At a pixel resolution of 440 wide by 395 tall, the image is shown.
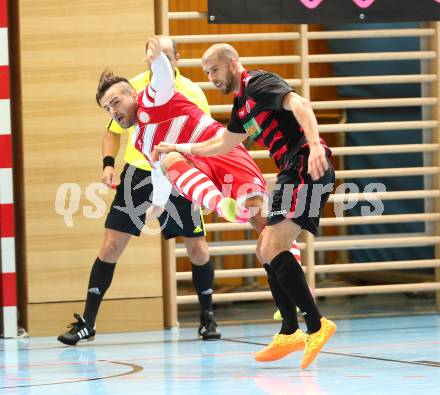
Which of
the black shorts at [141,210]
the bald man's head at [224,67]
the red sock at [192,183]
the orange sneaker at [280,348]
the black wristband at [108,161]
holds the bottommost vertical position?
the orange sneaker at [280,348]

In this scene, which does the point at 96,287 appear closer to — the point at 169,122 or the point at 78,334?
the point at 78,334

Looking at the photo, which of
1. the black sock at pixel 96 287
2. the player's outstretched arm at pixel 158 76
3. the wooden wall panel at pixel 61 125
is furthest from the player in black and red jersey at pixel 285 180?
the wooden wall panel at pixel 61 125

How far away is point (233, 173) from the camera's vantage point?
5.00 meters

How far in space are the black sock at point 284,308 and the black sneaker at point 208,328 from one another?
44.6 inches

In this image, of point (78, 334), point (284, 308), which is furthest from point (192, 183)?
point (78, 334)

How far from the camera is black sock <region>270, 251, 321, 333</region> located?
4254 mm

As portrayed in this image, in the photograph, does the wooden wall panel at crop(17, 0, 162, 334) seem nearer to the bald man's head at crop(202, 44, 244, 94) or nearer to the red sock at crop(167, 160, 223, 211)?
the red sock at crop(167, 160, 223, 211)

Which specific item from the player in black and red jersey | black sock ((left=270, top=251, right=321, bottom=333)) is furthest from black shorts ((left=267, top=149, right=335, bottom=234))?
black sock ((left=270, top=251, right=321, bottom=333))

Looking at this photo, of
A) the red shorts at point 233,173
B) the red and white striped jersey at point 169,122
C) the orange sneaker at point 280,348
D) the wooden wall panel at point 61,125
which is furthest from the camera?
the wooden wall panel at point 61,125

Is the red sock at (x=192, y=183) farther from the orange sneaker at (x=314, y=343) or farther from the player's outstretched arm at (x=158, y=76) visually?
the orange sneaker at (x=314, y=343)

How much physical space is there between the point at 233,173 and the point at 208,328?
1.20m

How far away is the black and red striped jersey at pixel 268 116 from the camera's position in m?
4.25

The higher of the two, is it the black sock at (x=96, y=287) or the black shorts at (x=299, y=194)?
the black shorts at (x=299, y=194)

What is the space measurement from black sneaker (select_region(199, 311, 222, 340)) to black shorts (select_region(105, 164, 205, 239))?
0.46 m
